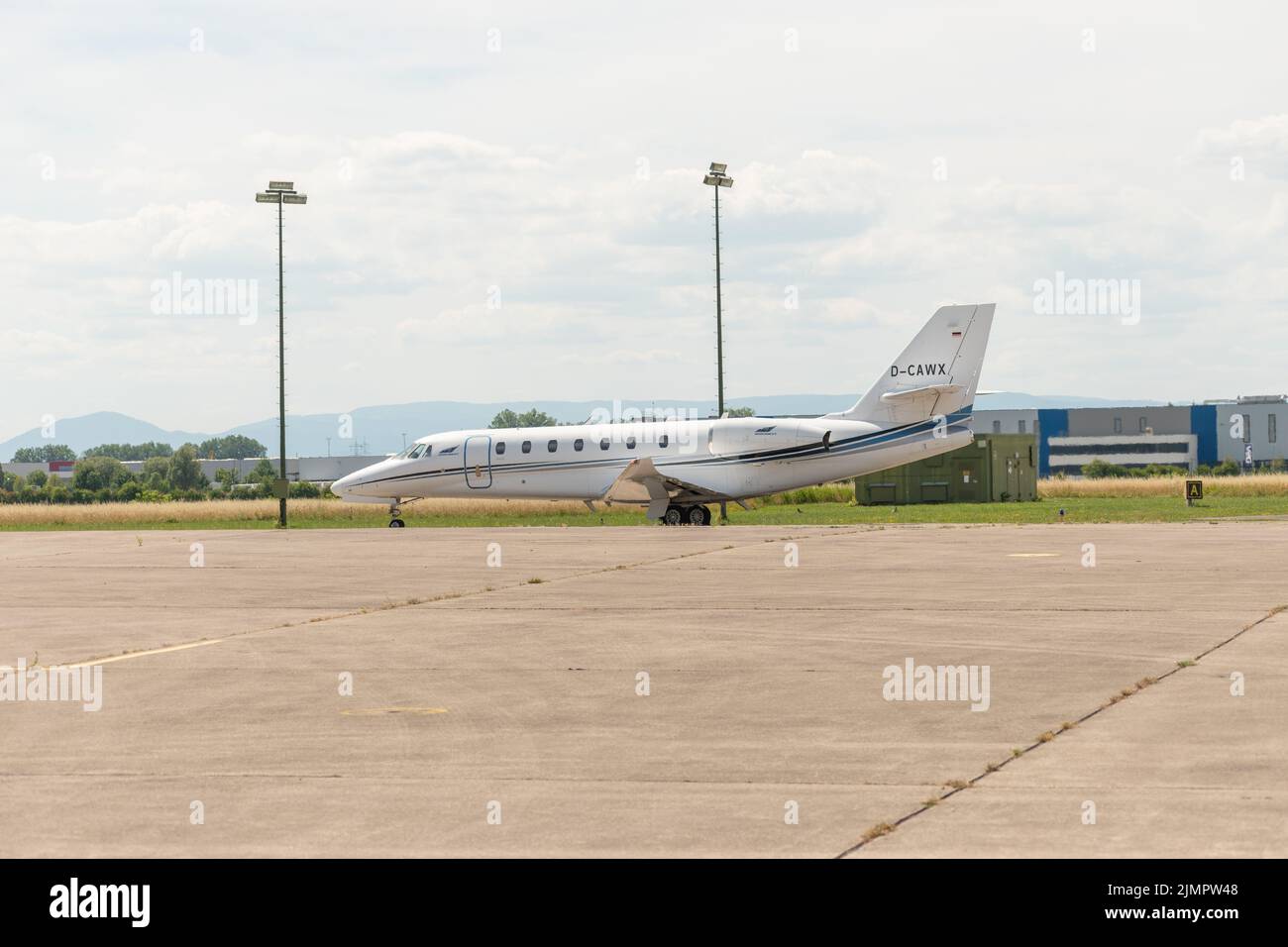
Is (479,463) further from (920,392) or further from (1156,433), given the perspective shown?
(1156,433)

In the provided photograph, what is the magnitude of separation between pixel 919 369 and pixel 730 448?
570 cm

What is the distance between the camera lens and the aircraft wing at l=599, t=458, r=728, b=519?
45.0 meters

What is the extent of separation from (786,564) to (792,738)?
1653cm

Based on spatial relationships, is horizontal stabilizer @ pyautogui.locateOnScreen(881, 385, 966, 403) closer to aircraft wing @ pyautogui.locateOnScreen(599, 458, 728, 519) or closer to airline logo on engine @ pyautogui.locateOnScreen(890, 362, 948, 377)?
airline logo on engine @ pyautogui.locateOnScreen(890, 362, 948, 377)

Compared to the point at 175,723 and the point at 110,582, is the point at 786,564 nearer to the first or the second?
the point at 110,582

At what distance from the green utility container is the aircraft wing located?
20.5 metres

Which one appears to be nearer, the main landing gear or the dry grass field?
the main landing gear

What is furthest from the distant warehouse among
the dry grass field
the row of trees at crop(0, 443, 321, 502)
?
the dry grass field

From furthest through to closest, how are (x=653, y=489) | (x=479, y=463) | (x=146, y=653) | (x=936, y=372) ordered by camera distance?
(x=479, y=463) < (x=653, y=489) < (x=936, y=372) < (x=146, y=653)

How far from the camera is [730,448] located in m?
44.9

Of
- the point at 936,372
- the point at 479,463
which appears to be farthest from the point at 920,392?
the point at 479,463

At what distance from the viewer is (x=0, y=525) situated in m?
60.1

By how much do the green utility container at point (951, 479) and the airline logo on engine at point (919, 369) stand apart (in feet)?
67.3

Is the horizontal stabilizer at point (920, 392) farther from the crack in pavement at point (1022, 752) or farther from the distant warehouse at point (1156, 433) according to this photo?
the distant warehouse at point (1156, 433)
